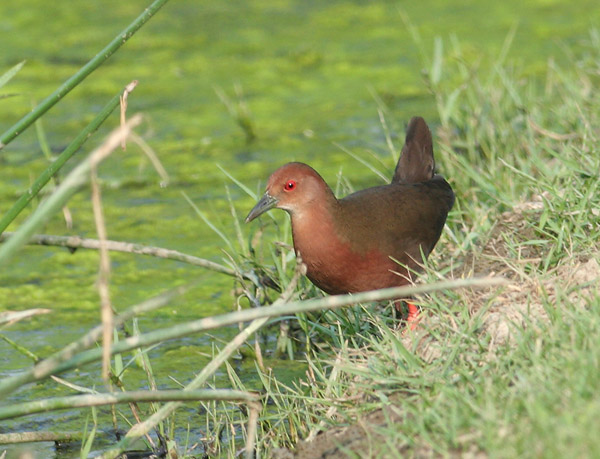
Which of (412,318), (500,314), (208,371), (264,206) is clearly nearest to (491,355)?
(500,314)

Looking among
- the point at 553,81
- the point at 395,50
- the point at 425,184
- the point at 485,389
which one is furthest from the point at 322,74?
the point at 485,389

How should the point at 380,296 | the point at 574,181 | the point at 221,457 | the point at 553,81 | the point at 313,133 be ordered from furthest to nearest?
the point at 313,133, the point at 553,81, the point at 574,181, the point at 221,457, the point at 380,296

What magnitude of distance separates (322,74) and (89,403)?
19.6 feet

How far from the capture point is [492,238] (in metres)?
4.16

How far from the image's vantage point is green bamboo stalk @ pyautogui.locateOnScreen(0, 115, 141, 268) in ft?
6.81

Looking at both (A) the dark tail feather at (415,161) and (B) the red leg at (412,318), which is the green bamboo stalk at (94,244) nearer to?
(B) the red leg at (412,318)

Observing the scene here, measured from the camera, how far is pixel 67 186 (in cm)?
219

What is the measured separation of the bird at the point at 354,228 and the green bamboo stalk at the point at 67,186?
1.41 m

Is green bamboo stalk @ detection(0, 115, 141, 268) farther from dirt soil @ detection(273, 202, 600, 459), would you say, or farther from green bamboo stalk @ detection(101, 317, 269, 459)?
dirt soil @ detection(273, 202, 600, 459)

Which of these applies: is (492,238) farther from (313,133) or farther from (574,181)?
(313,133)

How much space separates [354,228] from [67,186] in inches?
70.4

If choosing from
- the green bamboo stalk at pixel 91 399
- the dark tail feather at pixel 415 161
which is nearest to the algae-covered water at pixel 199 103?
the dark tail feather at pixel 415 161

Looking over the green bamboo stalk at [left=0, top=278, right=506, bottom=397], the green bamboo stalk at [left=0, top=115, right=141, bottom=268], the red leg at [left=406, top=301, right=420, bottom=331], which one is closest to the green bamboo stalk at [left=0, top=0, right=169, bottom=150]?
the green bamboo stalk at [left=0, top=115, right=141, bottom=268]

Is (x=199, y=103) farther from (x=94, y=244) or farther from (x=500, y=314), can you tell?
(x=500, y=314)
